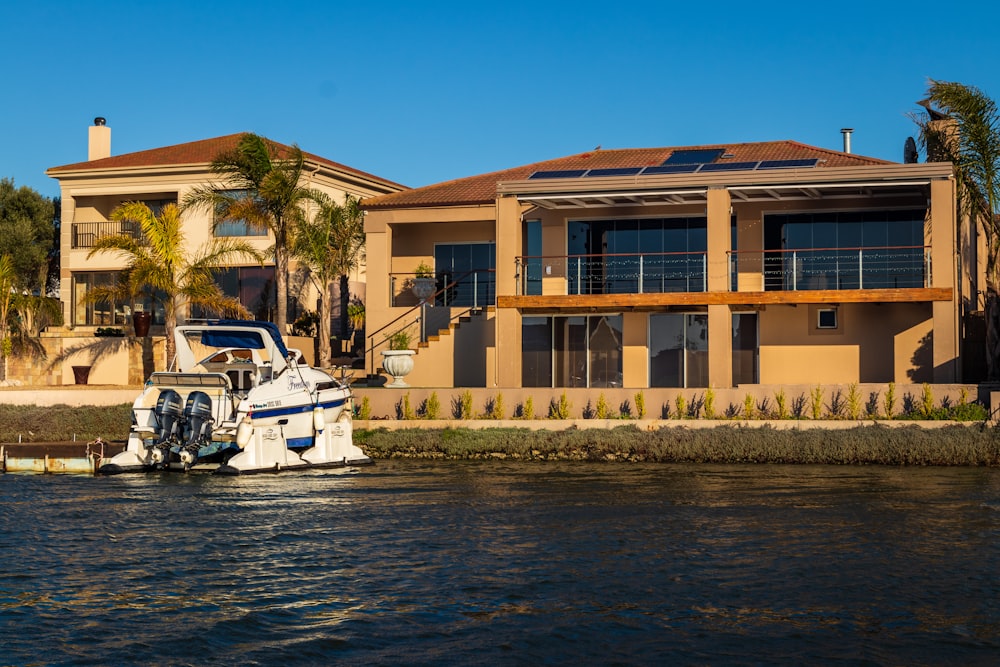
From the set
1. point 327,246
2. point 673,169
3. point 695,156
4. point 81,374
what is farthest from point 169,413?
point 695,156

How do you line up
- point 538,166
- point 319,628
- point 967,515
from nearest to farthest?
point 319,628 < point 967,515 < point 538,166

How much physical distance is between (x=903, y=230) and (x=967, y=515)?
15.2 meters

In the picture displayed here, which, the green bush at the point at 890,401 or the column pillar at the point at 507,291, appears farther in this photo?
the column pillar at the point at 507,291

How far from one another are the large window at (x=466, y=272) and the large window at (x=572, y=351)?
220 centimetres

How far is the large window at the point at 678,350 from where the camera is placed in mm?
33156

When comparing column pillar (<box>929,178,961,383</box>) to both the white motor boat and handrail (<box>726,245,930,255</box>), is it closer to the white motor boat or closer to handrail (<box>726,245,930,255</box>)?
handrail (<box>726,245,930,255</box>)

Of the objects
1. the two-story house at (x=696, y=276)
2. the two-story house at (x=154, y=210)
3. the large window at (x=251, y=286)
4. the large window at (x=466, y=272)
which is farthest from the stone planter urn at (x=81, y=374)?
the large window at (x=466, y=272)

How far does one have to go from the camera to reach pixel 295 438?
81.5 feet

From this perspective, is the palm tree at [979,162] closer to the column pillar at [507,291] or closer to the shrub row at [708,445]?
the shrub row at [708,445]

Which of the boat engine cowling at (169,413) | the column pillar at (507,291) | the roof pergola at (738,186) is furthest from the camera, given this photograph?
the column pillar at (507,291)

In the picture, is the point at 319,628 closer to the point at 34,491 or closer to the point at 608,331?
the point at 34,491

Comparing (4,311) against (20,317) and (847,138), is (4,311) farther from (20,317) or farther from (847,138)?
(847,138)

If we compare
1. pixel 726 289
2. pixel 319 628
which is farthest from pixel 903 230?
pixel 319 628

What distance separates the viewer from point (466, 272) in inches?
1423
